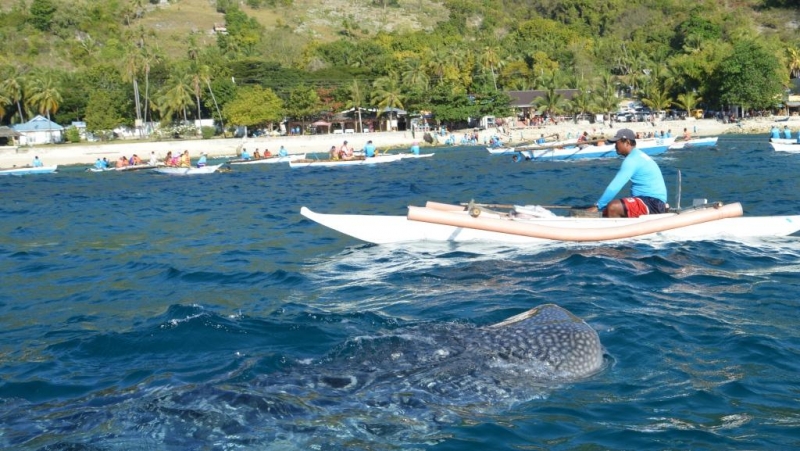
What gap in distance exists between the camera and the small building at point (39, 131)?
7239 centimetres

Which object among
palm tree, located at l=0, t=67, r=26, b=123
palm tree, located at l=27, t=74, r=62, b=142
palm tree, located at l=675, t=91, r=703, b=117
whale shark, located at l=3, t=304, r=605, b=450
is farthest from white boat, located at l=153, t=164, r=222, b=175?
palm tree, located at l=675, t=91, r=703, b=117

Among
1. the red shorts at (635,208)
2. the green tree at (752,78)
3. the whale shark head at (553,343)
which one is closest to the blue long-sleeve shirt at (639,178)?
the red shorts at (635,208)

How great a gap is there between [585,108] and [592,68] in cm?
2629

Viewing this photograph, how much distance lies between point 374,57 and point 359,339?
345ft

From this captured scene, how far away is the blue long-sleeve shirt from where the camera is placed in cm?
1245

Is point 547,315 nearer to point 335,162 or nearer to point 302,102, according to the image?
point 335,162

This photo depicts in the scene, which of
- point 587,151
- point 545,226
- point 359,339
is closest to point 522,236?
point 545,226

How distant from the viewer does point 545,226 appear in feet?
41.0

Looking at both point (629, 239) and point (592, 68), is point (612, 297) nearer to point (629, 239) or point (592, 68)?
point (629, 239)

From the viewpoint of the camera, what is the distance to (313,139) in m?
69.4

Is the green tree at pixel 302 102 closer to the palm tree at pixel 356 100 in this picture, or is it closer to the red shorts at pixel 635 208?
the palm tree at pixel 356 100

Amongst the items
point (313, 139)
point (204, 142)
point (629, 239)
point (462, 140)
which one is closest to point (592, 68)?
point (462, 140)

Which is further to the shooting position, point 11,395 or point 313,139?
point 313,139

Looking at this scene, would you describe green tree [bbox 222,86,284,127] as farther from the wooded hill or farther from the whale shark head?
the whale shark head
